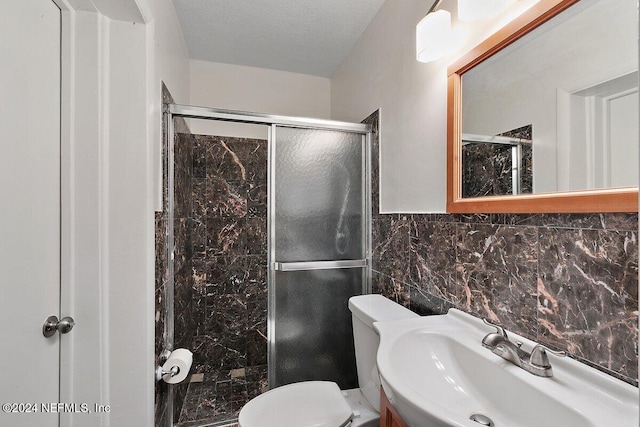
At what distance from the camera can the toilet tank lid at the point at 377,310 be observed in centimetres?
115

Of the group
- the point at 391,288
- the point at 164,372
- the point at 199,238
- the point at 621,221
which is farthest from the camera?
the point at 199,238

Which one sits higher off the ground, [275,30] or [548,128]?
[275,30]

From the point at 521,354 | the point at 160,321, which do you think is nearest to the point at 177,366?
the point at 160,321

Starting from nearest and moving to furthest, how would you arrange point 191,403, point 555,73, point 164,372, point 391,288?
point 555,73
point 164,372
point 391,288
point 191,403

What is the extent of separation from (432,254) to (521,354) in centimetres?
46

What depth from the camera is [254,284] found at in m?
2.34

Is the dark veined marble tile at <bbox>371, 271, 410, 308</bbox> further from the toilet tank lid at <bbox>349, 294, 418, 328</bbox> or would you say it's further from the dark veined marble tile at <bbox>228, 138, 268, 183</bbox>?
the dark veined marble tile at <bbox>228, 138, 268, 183</bbox>

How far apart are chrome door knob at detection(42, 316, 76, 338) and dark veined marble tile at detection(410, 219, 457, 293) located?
132cm

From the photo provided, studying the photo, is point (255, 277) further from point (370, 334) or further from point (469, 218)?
point (469, 218)

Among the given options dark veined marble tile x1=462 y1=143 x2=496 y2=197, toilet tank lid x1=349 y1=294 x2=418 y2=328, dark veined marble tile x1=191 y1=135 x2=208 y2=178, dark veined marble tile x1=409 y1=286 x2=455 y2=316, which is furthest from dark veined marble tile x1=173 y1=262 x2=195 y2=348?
dark veined marble tile x1=462 y1=143 x2=496 y2=197

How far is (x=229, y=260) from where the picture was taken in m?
2.29

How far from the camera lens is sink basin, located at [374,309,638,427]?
56cm

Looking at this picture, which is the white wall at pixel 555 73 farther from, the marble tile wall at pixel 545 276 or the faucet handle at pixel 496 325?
the faucet handle at pixel 496 325

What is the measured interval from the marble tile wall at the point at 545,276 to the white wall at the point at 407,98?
0.18 meters
